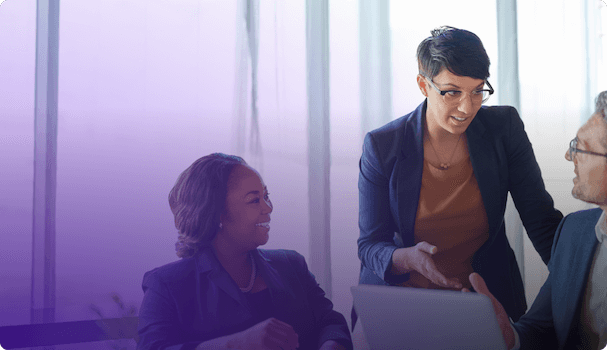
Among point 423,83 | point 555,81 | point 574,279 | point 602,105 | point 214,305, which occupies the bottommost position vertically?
point 214,305

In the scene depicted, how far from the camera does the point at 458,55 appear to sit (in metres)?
1.33

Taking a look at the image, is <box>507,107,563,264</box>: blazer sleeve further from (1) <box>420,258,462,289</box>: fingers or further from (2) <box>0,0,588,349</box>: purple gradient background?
(2) <box>0,0,588,349</box>: purple gradient background

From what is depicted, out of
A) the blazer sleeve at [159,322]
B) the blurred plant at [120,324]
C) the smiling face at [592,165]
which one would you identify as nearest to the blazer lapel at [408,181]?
the smiling face at [592,165]

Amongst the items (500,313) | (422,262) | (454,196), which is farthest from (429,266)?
(454,196)

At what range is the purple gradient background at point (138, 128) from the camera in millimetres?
2047

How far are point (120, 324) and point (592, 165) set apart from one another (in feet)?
6.28

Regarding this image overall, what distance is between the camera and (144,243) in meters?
2.16

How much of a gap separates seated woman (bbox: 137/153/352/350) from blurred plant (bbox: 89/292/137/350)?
0.79 meters

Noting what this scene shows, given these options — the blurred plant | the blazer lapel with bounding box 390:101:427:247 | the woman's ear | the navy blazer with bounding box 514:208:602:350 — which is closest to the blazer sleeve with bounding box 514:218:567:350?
the navy blazer with bounding box 514:208:602:350

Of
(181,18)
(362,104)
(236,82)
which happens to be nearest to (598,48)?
(362,104)

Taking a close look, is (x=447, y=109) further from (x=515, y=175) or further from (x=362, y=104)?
(x=362, y=104)

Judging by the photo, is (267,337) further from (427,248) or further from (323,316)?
(427,248)

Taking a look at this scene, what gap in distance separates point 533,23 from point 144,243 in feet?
7.77

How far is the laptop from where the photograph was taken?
972 mm
